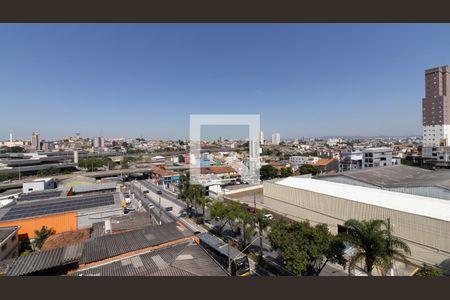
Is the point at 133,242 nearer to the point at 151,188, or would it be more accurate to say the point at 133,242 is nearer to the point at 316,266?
the point at 316,266

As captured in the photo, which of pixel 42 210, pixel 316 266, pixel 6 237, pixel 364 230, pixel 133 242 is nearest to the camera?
pixel 364 230

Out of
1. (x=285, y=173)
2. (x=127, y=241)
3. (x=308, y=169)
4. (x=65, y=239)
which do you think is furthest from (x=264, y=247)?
(x=308, y=169)

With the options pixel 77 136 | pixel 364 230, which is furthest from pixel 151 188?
pixel 77 136

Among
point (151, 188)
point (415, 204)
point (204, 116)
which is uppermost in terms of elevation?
point (204, 116)

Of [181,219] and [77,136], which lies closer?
[181,219]

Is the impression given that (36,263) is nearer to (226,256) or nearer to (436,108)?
(226,256)

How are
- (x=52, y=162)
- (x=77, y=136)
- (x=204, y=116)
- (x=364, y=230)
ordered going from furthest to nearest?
1. (x=77, y=136)
2. (x=52, y=162)
3. (x=204, y=116)
4. (x=364, y=230)
